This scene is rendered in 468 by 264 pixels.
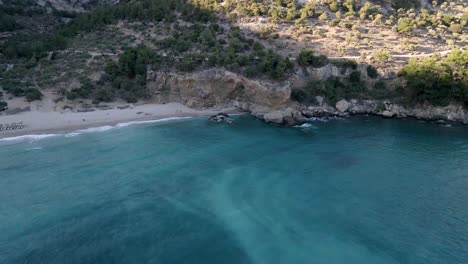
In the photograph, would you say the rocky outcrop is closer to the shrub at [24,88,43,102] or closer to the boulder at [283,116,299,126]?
the boulder at [283,116,299,126]

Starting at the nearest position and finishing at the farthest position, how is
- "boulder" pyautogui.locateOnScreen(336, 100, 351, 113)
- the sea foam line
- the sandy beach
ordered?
the sea foam line, the sandy beach, "boulder" pyautogui.locateOnScreen(336, 100, 351, 113)

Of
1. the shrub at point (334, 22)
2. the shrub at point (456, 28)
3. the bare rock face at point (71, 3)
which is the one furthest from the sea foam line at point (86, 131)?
the bare rock face at point (71, 3)

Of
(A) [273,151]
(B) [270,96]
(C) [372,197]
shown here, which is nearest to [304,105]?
(B) [270,96]

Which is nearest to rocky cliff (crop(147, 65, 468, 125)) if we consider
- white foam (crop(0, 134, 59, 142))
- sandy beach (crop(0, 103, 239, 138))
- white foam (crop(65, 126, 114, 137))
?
sandy beach (crop(0, 103, 239, 138))

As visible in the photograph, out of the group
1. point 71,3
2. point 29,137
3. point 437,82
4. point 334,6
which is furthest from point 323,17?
point 71,3

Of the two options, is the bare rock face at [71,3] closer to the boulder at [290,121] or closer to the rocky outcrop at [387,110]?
the boulder at [290,121]

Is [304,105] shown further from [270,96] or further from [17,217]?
[17,217]

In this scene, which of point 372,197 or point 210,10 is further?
point 210,10
